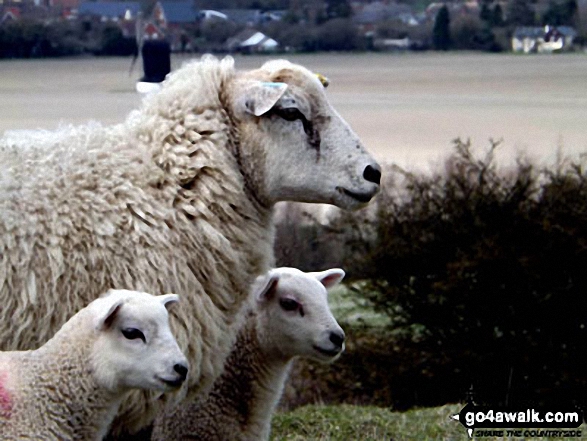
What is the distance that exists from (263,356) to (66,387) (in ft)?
4.79

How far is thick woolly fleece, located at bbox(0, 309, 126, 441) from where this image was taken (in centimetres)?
444

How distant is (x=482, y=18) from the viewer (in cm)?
2270

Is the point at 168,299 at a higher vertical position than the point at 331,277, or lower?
higher

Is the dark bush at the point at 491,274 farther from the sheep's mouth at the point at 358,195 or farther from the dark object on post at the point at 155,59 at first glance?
the sheep's mouth at the point at 358,195

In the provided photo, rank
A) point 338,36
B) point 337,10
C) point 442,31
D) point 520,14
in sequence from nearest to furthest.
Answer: point 338,36, point 337,10, point 442,31, point 520,14

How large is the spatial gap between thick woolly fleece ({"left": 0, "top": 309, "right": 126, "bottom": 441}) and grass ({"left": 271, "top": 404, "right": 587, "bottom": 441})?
7.27 ft

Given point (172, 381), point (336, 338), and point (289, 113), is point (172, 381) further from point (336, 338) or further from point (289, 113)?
point (336, 338)

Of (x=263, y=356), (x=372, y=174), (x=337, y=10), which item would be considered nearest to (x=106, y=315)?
(x=372, y=174)

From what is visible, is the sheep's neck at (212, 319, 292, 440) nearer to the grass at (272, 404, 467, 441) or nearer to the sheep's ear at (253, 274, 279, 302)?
the sheep's ear at (253, 274, 279, 302)

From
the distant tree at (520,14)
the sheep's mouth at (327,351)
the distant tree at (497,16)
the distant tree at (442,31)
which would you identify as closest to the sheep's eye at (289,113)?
the sheep's mouth at (327,351)

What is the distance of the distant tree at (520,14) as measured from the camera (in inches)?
947

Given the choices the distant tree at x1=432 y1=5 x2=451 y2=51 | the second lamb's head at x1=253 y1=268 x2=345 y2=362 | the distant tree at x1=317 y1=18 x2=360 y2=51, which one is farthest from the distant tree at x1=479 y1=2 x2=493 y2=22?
the second lamb's head at x1=253 y1=268 x2=345 y2=362

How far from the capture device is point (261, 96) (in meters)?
4.94

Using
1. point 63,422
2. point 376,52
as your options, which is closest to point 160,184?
point 63,422
